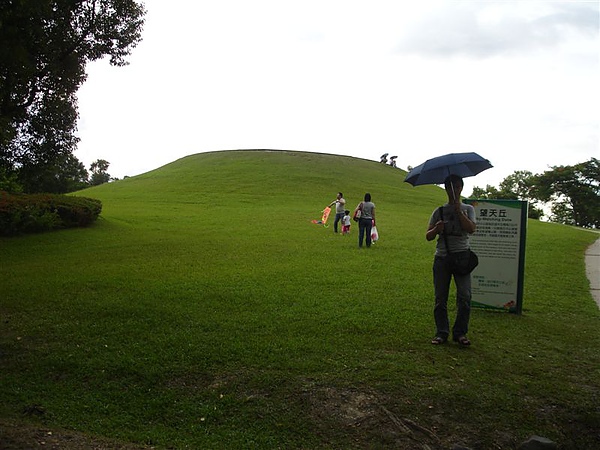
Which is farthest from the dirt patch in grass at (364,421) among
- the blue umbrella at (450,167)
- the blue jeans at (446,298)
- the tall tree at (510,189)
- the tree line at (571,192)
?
the tall tree at (510,189)

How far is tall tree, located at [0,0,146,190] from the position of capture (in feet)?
32.2

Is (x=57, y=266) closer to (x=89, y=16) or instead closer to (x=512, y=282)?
(x=89, y=16)

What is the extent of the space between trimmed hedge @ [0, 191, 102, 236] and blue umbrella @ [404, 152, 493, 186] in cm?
1535

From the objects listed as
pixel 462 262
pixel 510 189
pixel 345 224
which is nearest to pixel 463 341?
pixel 462 262

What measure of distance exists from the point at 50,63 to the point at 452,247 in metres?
10.6

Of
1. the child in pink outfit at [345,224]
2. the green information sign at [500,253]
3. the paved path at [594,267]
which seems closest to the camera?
the green information sign at [500,253]

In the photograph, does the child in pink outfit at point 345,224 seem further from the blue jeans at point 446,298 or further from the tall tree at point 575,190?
the tall tree at point 575,190

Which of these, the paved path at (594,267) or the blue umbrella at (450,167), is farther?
the paved path at (594,267)

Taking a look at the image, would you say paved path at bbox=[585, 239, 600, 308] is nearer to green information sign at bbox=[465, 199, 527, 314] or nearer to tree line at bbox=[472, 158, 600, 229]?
green information sign at bbox=[465, 199, 527, 314]

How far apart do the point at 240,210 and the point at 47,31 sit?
2071 cm

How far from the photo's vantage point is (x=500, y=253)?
898 centimetres

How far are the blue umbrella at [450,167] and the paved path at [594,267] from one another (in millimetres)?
5442

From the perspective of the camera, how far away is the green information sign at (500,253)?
28.9ft

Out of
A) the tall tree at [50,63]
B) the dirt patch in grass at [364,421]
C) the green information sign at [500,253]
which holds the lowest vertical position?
the dirt patch in grass at [364,421]
